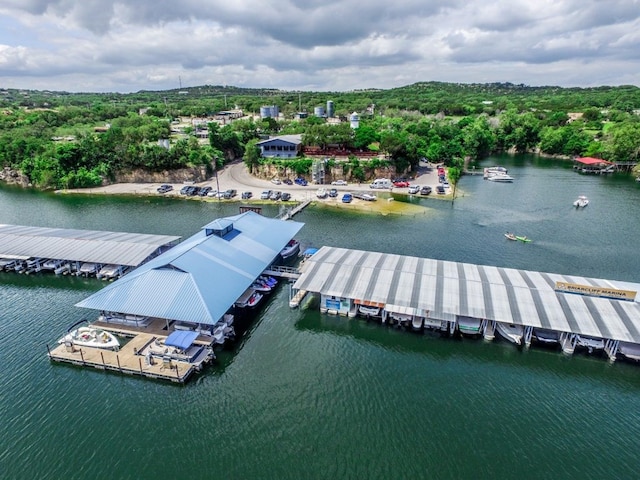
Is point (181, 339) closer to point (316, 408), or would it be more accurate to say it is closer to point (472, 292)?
point (316, 408)

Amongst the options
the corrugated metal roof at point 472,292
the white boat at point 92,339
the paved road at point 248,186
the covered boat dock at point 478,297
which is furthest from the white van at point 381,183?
the white boat at point 92,339

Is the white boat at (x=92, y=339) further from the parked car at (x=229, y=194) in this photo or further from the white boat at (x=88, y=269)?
the parked car at (x=229, y=194)

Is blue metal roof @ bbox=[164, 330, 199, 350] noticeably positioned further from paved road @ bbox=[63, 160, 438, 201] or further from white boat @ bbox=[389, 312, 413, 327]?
paved road @ bbox=[63, 160, 438, 201]

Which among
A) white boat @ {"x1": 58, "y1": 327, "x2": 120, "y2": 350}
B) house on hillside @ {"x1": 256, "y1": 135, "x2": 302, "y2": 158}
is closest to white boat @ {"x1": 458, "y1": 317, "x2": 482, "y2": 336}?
white boat @ {"x1": 58, "y1": 327, "x2": 120, "y2": 350}

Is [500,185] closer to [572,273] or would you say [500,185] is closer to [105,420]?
[572,273]

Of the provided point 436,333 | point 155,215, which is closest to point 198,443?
point 436,333
